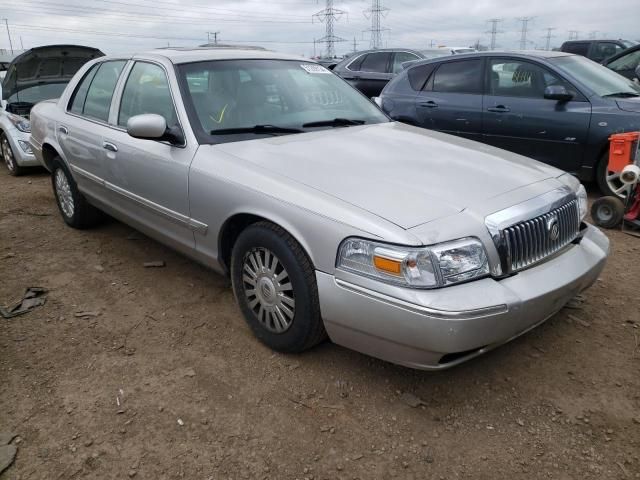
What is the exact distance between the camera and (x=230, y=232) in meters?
3.13

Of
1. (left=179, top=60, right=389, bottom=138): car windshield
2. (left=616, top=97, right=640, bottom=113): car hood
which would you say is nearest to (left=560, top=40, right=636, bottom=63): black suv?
(left=616, top=97, right=640, bottom=113): car hood

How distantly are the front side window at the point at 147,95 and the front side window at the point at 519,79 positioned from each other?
4165 millimetres

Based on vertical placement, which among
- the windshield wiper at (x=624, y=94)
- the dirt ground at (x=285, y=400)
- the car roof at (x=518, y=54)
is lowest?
the dirt ground at (x=285, y=400)

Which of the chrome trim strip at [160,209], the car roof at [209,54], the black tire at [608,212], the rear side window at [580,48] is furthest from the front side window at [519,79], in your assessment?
the rear side window at [580,48]

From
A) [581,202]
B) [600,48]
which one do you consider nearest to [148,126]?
[581,202]

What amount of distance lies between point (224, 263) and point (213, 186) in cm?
48

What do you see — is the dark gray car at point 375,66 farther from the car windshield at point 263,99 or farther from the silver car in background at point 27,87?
the car windshield at point 263,99

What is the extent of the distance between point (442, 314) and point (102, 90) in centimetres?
346

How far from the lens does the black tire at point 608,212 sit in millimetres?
4777

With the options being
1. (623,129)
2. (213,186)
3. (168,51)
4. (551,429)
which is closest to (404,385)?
(551,429)

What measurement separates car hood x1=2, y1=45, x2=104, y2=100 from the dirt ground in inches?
206

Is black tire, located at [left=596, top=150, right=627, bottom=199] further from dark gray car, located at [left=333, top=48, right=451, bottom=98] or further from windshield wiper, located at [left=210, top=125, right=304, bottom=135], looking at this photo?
dark gray car, located at [left=333, top=48, right=451, bottom=98]

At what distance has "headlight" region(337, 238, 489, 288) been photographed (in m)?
2.30

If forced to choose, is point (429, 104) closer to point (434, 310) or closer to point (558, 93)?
point (558, 93)
